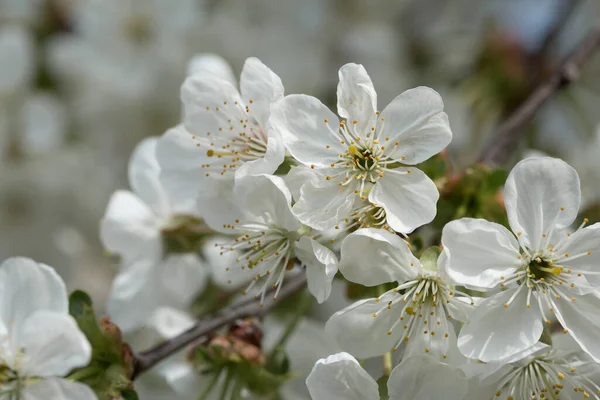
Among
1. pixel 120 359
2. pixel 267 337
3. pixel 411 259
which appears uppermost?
pixel 411 259

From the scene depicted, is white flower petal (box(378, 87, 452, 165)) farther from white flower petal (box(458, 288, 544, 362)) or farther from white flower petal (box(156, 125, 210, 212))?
white flower petal (box(156, 125, 210, 212))

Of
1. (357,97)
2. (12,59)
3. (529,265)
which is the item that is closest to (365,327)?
(529,265)

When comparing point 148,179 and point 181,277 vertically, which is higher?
point 148,179

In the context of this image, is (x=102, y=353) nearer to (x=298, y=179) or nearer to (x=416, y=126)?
(x=298, y=179)

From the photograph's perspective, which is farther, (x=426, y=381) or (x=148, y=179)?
(x=148, y=179)

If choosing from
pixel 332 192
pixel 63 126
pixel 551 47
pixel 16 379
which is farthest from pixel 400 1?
pixel 16 379

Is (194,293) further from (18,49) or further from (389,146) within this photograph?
(18,49)
